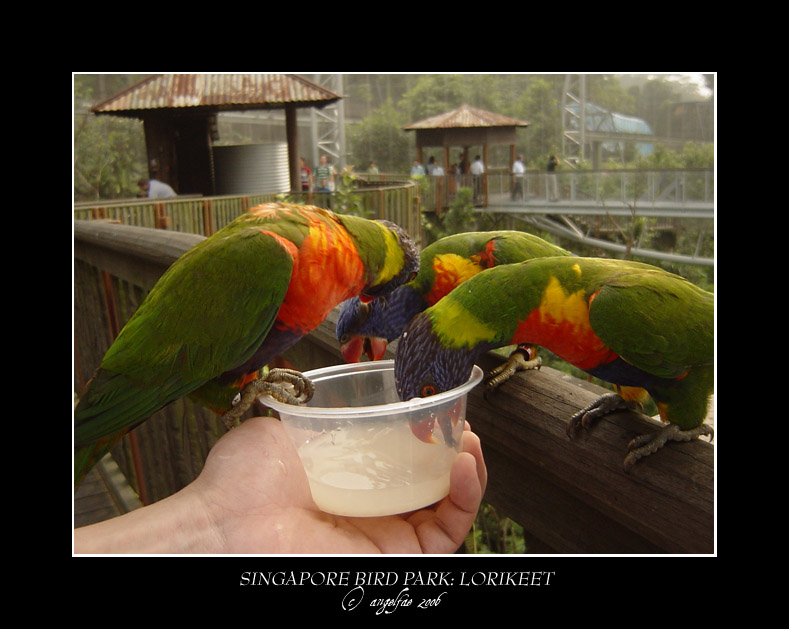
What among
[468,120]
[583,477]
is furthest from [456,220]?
[583,477]

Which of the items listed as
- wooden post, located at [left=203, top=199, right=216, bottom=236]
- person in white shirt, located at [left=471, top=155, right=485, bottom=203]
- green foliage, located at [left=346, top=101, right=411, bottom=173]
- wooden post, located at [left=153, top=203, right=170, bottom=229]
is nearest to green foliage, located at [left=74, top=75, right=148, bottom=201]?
green foliage, located at [left=346, top=101, right=411, bottom=173]

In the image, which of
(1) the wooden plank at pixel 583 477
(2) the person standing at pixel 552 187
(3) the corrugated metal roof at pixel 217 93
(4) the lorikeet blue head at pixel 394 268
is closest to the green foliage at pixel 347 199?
(2) the person standing at pixel 552 187

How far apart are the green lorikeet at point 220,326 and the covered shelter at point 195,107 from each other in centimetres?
386

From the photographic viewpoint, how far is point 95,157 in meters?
9.98

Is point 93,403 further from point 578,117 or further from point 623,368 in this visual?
point 578,117

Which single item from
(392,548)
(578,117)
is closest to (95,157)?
(578,117)

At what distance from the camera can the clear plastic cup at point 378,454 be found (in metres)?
0.94

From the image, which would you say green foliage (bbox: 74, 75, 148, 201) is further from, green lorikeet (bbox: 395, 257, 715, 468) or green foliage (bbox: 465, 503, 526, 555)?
green lorikeet (bbox: 395, 257, 715, 468)

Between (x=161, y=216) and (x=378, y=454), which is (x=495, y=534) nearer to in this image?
(x=378, y=454)

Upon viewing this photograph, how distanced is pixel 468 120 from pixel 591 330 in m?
5.49

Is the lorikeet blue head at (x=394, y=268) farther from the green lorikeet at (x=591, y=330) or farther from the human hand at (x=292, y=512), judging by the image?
the human hand at (x=292, y=512)

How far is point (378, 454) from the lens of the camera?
38.2 inches

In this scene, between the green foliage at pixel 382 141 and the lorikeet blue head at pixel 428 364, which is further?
Answer: the green foliage at pixel 382 141

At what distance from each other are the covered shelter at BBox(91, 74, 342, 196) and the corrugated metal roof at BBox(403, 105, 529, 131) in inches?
50.6
